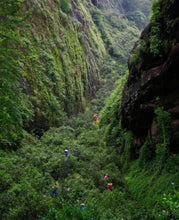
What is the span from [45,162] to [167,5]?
9.47 metres

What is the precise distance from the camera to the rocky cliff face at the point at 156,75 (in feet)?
23.1

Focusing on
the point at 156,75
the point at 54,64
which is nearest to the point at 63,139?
the point at 54,64

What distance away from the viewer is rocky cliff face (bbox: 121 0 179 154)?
704 centimetres

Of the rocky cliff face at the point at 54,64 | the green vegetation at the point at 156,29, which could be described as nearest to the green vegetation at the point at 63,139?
the rocky cliff face at the point at 54,64

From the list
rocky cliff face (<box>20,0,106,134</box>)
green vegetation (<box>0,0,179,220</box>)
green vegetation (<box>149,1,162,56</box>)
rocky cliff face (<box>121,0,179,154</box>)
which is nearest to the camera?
green vegetation (<box>0,0,179,220</box>)

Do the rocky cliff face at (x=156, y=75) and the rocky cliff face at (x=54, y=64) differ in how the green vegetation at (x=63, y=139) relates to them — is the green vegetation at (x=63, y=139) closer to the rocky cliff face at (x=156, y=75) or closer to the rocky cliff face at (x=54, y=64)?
the rocky cliff face at (x=54, y=64)

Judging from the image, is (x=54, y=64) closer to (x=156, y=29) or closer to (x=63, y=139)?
(x=63, y=139)

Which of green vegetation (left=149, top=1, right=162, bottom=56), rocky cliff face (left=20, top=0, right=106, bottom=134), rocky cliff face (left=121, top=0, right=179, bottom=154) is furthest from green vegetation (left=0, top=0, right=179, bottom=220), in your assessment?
green vegetation (left=149, top=1, right=162, bottom=56)

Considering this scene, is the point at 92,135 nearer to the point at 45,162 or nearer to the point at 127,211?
the point at 45,162

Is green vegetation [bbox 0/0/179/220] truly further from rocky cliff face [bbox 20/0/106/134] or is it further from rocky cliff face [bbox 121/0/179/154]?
rocky cliff face [bbox 121/0/179/154]

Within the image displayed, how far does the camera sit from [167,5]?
24.8 ft

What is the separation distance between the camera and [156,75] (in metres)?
7.76

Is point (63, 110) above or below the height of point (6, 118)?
below

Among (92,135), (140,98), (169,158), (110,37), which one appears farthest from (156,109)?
(110,37)
